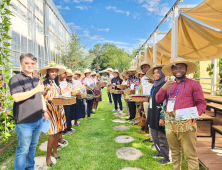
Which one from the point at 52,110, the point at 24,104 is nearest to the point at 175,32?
the point at 52,110

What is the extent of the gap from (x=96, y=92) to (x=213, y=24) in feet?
18.7

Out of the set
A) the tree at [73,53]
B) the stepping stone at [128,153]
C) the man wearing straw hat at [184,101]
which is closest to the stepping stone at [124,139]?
the stepping stone at [128,153]

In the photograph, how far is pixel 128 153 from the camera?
3.48 metres

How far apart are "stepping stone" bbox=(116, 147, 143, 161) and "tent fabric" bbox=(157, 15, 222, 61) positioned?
13.3 ft

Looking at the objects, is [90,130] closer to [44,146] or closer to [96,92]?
[44,146]

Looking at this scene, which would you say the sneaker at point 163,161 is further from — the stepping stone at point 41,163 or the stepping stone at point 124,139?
the stepping stone at point 41,163

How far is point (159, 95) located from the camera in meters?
2.48

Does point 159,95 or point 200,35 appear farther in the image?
point 200,35

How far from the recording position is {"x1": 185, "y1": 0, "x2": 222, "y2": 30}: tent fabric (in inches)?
117

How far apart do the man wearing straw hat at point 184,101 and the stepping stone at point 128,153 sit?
114cm

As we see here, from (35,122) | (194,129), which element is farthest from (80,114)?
(194,129)

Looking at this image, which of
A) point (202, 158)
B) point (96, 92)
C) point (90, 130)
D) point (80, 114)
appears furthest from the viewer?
point (96, 92)

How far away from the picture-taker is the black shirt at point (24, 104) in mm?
2121

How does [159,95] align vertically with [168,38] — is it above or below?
below
